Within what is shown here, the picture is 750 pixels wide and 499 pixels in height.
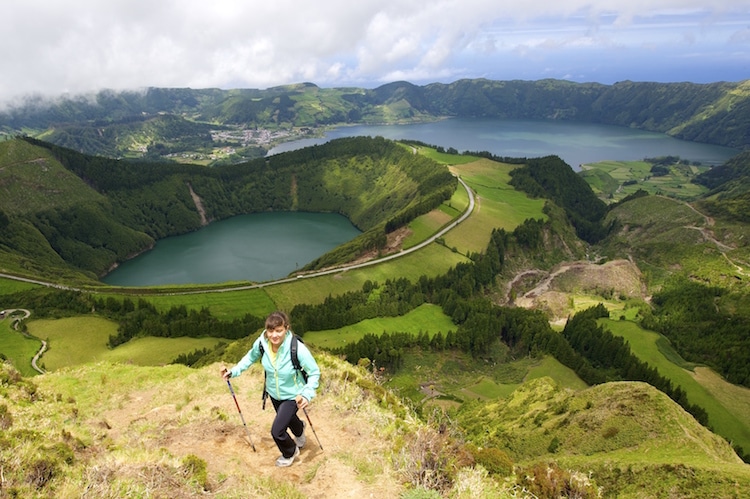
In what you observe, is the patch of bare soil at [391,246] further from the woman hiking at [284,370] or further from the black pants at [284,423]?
the woman hiking at [284,370]

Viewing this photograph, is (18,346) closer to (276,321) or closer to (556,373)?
(276,321)

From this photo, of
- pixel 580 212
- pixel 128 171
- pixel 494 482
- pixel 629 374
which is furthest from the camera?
pixel 128 171

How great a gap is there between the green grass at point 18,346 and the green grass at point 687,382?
87.8m

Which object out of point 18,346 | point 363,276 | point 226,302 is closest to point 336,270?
point 363,276

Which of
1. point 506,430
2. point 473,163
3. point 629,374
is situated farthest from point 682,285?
point 473,163

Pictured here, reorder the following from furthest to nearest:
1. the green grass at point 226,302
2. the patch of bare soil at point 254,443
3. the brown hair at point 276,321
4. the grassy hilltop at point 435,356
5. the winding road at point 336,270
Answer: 1. the winding road at point 336,270
2. the green grass at point 226,302
3. the grassy hilltop at point 435,356
4. the patch of bare soil at point 254,443
5. the brown hair at point 276,321

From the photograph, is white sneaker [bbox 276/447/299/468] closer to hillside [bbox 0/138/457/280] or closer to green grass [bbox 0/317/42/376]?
green grass [bbox 0/317/42/376]

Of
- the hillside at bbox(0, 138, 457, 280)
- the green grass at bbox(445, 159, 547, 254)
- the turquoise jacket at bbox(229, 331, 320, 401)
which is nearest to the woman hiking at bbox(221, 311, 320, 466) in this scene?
the turquoise jacket at bbox(229, 331, 320, 401)

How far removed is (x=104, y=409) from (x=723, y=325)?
9475 cm

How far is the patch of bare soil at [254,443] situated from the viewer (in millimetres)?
10602

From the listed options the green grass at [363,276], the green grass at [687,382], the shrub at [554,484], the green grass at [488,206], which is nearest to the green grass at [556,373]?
the green grass at [687,382]

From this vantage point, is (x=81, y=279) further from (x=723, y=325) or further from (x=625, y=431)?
(x=723, y=325)

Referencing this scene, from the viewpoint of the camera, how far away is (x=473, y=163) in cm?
18025

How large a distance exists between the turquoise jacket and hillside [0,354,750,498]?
7.39 ft
